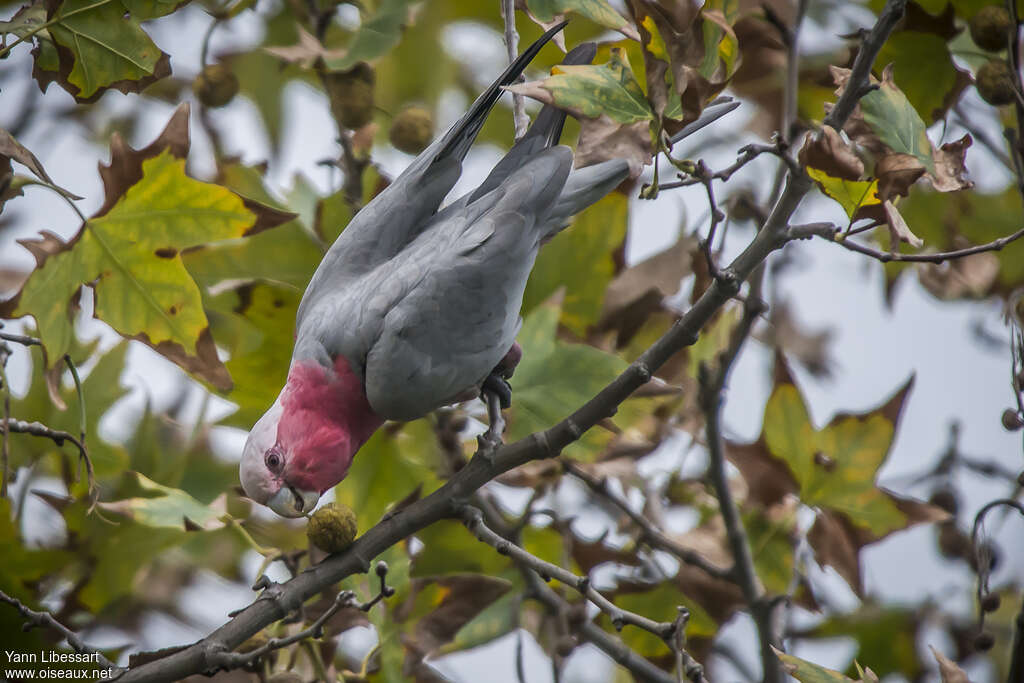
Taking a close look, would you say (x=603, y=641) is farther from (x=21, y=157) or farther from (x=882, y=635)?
(x=21, y=157)

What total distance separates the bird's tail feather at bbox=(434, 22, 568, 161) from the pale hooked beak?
956mm

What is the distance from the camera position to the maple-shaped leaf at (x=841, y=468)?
9.39 ft

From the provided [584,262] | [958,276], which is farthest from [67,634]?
[958,276]

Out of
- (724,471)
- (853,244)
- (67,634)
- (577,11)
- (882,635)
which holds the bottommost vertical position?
(882,635)

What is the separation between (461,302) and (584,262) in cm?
76

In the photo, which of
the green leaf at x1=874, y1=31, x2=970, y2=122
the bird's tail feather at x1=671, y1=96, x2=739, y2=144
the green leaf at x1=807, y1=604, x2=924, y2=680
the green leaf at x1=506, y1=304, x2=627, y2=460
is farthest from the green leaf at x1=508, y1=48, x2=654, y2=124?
the green leaf at x1=807, y1=604, x2=924, y2=680

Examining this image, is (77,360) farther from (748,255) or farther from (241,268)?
(748,255)

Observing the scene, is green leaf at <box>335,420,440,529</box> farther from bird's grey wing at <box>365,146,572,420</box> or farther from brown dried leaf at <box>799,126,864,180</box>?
brown dried leaf at <box>799,126,864,180</box>

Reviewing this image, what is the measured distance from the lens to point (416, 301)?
2516 millimetres

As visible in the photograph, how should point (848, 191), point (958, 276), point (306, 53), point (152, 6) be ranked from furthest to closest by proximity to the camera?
1. point (958, 276)
2. point (306, 53)
3. point (152, 6)
4. point (848, 191)

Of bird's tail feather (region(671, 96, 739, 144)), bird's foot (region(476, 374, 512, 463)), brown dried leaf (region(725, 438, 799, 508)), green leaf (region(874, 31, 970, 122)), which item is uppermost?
bird's tail feather (region(671, 96, 739, 144))

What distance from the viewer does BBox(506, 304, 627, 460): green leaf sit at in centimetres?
272

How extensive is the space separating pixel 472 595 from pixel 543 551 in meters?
0.66

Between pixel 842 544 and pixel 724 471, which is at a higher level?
pixel 724 471
